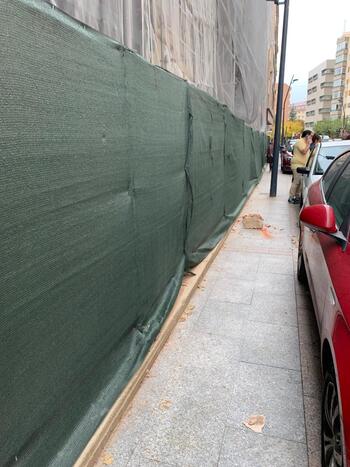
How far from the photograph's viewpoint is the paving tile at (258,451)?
215 centimetres

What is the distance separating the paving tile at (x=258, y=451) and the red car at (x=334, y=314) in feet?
0.81

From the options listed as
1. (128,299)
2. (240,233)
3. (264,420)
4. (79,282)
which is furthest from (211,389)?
(240,233)

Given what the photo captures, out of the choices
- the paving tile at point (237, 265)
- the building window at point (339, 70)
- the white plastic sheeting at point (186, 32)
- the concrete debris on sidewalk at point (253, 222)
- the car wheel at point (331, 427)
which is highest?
the building window at point (339, 70)

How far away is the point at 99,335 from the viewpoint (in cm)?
228

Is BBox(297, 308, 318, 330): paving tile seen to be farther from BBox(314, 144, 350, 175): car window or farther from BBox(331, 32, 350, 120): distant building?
BBox(331, 32, 350, 120): distant building

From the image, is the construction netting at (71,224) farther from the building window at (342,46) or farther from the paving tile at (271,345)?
the building window at (342,46)

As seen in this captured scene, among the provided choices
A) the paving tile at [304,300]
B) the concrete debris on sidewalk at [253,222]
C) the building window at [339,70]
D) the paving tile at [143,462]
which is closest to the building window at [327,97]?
the building window at [339,70]

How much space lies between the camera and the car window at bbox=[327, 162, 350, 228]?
2.69 m

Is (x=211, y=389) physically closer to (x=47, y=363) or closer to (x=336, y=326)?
(x=336, y=326)

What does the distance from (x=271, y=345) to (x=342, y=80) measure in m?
108

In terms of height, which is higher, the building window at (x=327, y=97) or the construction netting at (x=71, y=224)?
the building window at (x=327, y=97)

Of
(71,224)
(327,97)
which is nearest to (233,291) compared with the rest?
(71,224)

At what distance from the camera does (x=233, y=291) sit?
4.62 meters

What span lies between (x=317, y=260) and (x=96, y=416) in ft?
6.01
